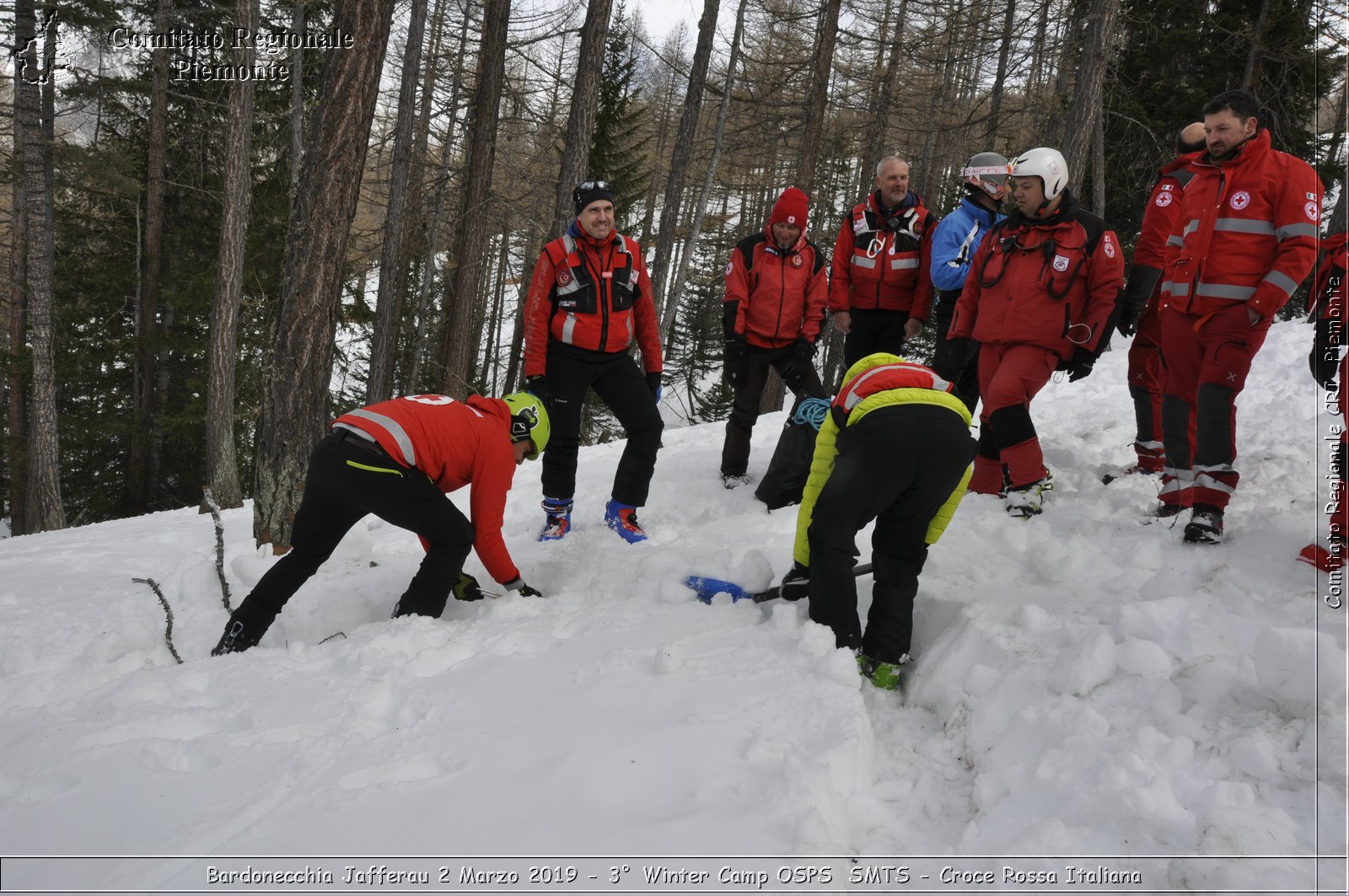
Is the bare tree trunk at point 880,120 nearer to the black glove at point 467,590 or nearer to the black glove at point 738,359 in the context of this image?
the black glove at point 738,359

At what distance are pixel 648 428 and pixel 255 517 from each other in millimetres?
2929

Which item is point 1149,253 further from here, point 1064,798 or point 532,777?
point 532,777

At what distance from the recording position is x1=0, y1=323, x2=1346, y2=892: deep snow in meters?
2.03

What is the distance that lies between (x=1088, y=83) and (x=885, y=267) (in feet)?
19.7

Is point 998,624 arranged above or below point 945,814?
above

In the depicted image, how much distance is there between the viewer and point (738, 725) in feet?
8.41

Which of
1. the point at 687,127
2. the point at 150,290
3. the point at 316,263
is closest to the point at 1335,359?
the point at 316,263

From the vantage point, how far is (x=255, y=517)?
5.47 m

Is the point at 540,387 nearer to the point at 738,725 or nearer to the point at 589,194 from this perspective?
the point at 589,194

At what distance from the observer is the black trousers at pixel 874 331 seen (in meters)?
5.50

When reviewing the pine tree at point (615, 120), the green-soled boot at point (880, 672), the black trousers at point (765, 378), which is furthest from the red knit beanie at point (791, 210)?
the pine tree at point (615, 120)

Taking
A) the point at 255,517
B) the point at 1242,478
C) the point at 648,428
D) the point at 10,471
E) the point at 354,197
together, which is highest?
the point at 354,197

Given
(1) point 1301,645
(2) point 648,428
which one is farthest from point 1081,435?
(1) point 1301,645

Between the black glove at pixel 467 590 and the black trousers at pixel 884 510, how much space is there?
183cm
